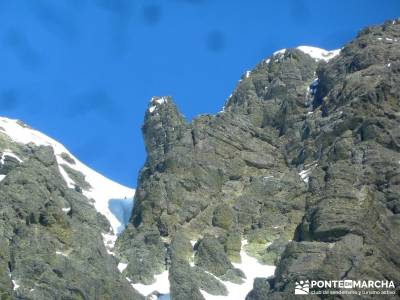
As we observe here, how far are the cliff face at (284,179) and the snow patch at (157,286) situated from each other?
1.05m

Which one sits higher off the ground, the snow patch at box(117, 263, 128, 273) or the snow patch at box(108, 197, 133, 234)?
the snow patch at box(108, 197, 133, 234)

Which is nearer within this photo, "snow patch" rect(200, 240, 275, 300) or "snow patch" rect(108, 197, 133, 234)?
"snow patch" rect(200, 240, 275, 300)

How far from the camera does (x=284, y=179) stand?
116688 millimetres

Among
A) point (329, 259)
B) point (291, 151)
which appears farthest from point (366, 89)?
point (329, 259)

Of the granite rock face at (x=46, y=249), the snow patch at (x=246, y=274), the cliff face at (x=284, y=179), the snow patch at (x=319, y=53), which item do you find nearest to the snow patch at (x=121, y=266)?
the cliff face at (x=284, y=179)

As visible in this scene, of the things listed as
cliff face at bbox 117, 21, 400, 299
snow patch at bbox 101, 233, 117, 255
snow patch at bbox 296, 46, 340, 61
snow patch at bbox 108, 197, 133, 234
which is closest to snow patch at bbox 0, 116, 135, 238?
snow patch at bbox 108, 197, 133, 234

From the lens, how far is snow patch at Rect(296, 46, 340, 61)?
151000mm

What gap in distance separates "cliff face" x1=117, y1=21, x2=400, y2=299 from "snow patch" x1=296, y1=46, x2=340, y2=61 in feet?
3.67

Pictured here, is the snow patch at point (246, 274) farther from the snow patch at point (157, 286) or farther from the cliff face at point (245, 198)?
the snow patch at point (157, 286)

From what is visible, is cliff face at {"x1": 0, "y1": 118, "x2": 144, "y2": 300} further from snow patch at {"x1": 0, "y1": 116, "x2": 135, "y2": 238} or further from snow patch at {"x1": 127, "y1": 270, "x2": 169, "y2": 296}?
snow patch at {"x1": 0, "y1": 116, "x2": 135, "y2": 238}

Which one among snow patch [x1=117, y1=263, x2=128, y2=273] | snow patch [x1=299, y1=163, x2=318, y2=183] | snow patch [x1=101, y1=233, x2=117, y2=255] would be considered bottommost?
snow patch [x1=117, y1=263, x2=128, y2=273]

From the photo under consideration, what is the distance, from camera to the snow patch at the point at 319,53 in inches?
5945

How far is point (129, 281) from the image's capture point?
95.4 meters

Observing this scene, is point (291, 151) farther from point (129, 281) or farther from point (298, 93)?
point (129, 281)
